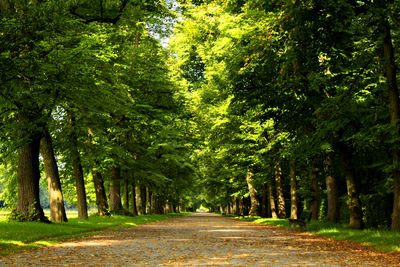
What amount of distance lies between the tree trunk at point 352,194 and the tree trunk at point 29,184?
12247 mm

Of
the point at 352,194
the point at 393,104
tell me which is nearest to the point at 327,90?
the point at 352,194

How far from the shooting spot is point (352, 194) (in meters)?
16.5

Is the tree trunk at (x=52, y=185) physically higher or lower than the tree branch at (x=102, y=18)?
lower

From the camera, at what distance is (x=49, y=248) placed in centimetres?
1137

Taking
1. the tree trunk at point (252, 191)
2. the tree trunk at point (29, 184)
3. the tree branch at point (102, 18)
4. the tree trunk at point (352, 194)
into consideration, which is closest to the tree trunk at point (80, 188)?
the tree trunk at point (29, 184)

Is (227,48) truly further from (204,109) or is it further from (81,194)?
(204,109)

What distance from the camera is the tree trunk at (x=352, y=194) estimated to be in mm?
16172

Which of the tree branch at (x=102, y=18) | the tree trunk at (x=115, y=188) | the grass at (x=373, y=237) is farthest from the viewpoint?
the tree trunk at (x=115, y=188)

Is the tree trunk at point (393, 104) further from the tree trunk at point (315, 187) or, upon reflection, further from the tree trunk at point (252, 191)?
the tree trunk at point (252, 191)

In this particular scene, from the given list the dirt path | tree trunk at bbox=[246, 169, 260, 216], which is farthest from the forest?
the dirt path

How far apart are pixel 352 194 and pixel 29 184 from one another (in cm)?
1295

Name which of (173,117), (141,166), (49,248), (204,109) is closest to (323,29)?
(49,248)

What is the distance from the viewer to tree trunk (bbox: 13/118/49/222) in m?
17.2

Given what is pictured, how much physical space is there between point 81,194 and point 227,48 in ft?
37.0
